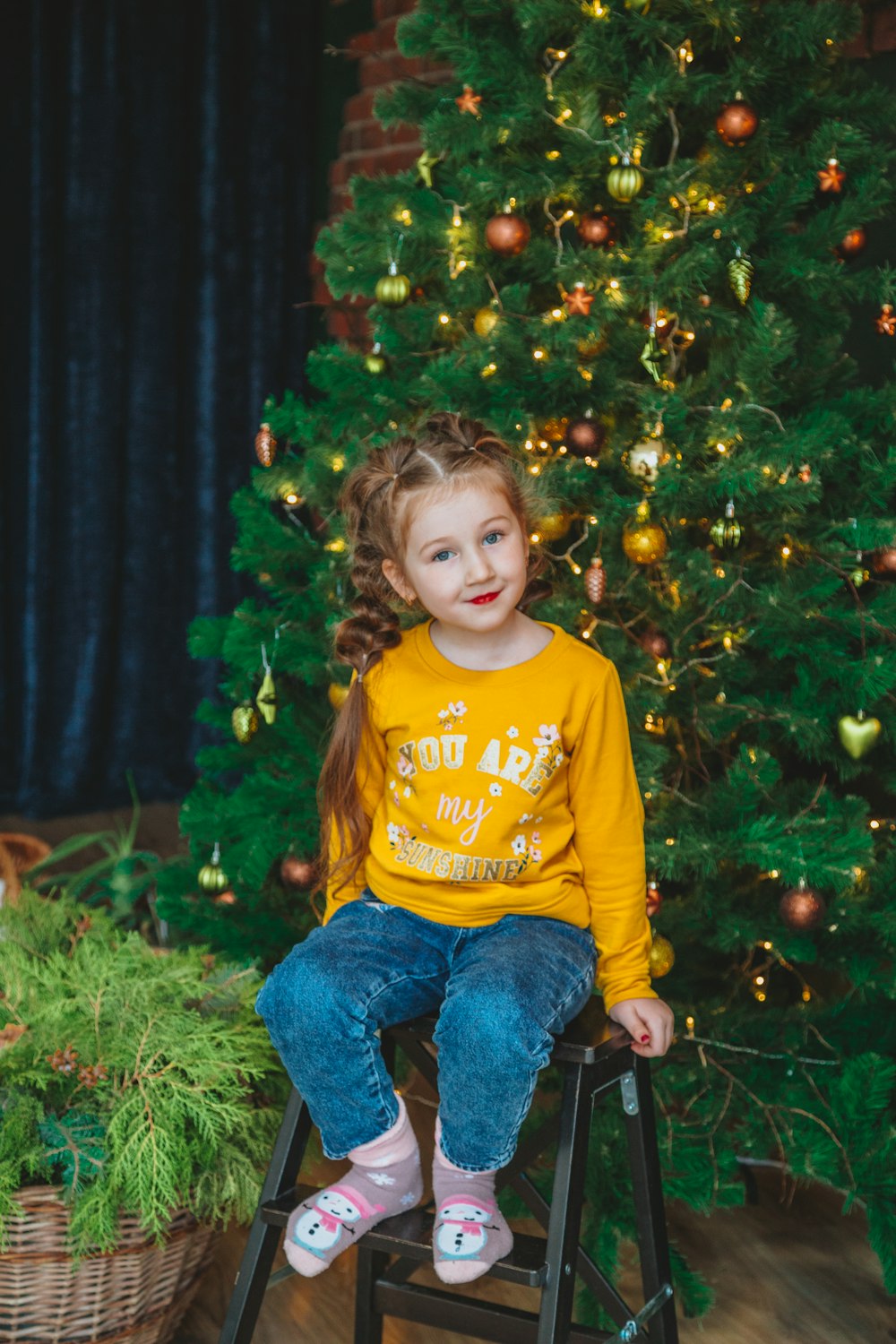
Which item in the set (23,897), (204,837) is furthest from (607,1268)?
(23,897)

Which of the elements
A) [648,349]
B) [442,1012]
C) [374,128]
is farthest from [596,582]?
[374,128]

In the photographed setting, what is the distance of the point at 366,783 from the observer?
1.48 metres

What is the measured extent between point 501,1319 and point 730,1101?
1.81ft

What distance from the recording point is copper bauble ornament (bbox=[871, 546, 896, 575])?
174 centimetres

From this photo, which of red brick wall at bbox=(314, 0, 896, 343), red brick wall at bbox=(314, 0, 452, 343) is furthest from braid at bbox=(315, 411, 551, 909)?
red brick wall at bbox=(314, 0, 452, 343)

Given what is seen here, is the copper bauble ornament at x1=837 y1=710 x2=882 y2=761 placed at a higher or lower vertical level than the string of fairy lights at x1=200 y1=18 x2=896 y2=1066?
lower

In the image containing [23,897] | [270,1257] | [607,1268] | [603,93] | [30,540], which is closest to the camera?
[270,1257]

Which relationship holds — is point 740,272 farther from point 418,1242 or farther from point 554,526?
point 418,1242

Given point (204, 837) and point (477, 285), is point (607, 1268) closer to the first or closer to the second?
point (204, 837)

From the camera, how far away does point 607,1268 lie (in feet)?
5.44

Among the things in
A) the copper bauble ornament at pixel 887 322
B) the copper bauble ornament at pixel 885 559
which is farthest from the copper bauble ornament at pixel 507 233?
the copper bauble ornament at pixel 885 559

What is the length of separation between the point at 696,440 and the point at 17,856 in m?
1.63

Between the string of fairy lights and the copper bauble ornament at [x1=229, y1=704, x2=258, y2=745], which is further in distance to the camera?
the copper bauble ornament at [x1=229, y1=704, x2=258, y2=745]

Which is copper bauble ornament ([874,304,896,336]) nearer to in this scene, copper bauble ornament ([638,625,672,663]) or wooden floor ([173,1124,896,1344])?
copper bauble ornament ([638,625,672,663])
